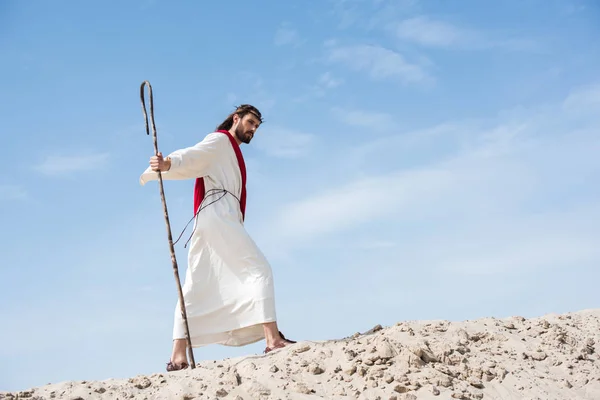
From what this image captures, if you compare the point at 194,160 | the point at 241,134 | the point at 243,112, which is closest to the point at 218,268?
the point at 194,160

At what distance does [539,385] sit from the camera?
5770mm

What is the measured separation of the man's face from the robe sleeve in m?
0.23

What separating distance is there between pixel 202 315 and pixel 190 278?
362 millimetres

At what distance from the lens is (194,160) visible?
21.5ft

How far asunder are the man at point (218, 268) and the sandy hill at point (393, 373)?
1.20 feet

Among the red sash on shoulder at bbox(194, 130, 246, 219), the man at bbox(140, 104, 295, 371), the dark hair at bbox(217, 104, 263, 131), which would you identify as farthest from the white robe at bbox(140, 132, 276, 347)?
the dark hair at bbox(217, 104, 263, 131)

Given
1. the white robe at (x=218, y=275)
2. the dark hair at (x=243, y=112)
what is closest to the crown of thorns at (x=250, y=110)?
the dark hair at (x=243, y=112)

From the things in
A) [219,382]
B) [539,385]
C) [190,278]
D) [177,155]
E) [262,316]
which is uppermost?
[177,155]

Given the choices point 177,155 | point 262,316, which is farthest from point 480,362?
point 177,155

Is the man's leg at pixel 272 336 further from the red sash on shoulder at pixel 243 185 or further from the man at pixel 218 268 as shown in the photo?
→ the red sash on shoulder at pixel 243 185

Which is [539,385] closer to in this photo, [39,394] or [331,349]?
[331,349]

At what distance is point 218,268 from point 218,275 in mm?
65

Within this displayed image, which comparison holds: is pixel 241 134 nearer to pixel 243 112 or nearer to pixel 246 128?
pixel 246 128

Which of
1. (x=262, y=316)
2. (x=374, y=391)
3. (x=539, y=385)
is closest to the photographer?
(x=374, y=391)
